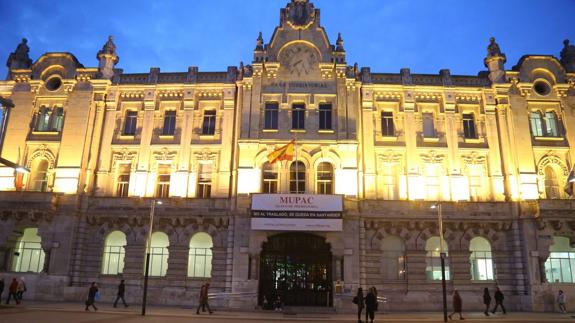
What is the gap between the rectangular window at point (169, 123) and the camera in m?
38.3

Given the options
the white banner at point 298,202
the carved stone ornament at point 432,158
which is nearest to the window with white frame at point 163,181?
the white banner at point 298,202

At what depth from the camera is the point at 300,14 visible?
1558 inches

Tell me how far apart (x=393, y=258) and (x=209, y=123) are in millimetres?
19227

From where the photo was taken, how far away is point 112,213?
3544 cm

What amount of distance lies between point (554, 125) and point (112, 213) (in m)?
38.5

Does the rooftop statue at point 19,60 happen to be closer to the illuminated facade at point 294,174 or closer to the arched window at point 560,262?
the illuminated facade at point 294,174

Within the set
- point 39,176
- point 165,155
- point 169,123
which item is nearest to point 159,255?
point 165,155

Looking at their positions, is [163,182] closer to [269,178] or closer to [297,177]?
[269,178]

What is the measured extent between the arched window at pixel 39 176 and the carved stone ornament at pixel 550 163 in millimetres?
41894

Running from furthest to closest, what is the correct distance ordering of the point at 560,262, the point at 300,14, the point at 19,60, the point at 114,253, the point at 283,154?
the point at 19,60 → the point at 300,14 → the point at 114,253 → the point at 560,262 → the point at 283,154

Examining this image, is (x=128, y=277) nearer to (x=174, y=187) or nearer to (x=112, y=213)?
(x=112, y=213)

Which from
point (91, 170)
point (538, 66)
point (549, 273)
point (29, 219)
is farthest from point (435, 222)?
point (29, 219)

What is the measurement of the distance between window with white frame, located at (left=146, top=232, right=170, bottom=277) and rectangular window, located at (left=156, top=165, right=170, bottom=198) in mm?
3399

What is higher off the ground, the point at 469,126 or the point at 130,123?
the point at 469,126
